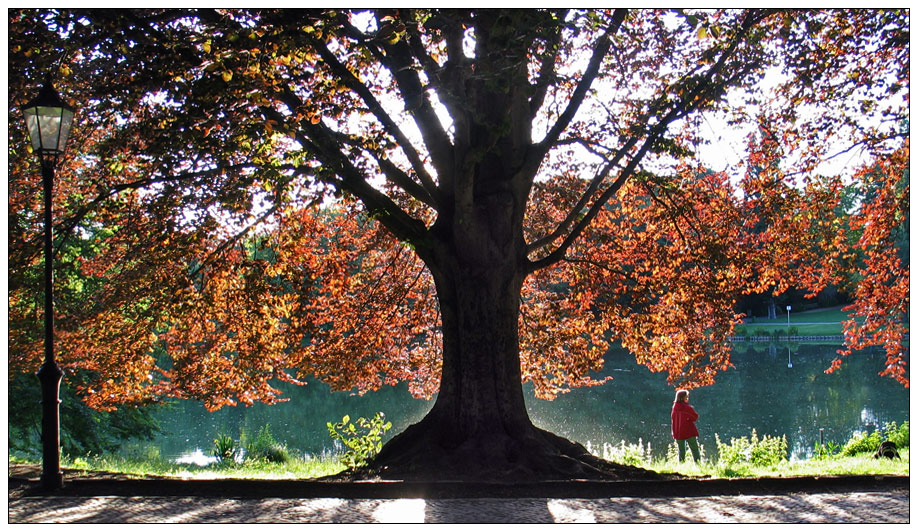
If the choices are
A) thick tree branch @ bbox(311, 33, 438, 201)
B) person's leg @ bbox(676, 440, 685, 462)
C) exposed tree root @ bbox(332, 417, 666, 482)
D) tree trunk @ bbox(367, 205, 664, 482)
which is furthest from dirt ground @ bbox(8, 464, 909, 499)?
person's leg @ bbox(676, 440, 685, 462)

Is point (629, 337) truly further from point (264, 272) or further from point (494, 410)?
point (264, 272)

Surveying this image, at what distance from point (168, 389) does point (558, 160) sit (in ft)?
23.3

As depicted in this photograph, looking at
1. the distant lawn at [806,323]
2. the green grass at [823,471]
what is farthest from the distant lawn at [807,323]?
the green grass at [823,471]

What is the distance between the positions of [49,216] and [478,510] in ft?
14.2

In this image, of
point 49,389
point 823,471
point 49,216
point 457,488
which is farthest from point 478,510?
point 49,216

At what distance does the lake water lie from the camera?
20156mm

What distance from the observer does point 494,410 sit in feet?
27.5

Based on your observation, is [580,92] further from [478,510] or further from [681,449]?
[681,449]

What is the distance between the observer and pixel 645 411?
24141 mm

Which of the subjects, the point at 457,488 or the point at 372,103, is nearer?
the point at 457,488

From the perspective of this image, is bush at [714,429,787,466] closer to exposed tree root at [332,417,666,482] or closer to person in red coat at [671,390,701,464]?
person in red coat at [671,390,701,464]

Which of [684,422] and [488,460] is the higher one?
[488,460]

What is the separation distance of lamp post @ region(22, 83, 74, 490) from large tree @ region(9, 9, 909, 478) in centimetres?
53

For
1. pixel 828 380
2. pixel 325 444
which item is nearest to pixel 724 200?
pixel 325 444
